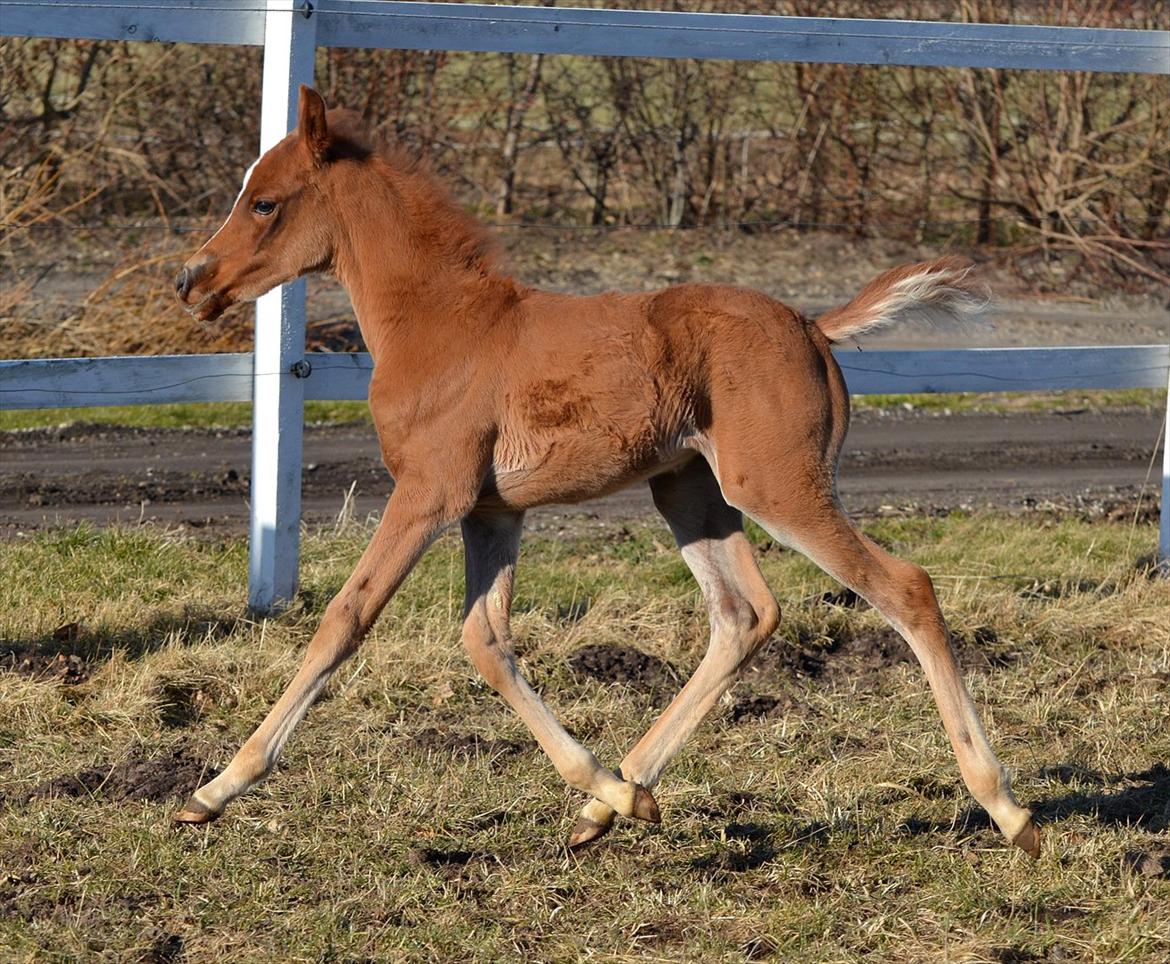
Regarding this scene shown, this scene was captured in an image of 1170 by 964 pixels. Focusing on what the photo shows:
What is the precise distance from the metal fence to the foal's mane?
1.37 meters

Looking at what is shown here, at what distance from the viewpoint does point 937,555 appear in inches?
272

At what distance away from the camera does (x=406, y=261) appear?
4.32m

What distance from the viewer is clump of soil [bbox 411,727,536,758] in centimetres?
490

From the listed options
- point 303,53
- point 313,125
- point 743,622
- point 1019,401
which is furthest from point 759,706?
point 1019,401

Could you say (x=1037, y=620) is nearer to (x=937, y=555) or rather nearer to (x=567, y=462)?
(x=937, y=555)

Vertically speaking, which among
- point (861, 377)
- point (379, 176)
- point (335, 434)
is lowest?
point (335, 434)

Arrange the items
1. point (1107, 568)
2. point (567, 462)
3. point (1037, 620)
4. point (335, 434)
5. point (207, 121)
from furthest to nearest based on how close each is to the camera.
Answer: point (207, 121), point (335, 434), point (1107, 568), point (1037, 620), point (567, 462)

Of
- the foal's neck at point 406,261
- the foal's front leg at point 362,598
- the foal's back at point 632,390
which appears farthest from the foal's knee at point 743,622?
the foal's neck at point 406,261

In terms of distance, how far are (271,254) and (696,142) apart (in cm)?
1078

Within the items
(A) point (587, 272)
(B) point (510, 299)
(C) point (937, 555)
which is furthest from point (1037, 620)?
(A) point (587, 272)

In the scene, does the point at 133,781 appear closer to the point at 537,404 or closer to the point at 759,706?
the point at 537,404

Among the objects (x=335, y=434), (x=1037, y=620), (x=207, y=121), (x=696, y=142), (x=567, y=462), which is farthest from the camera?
(x=696, y=142)

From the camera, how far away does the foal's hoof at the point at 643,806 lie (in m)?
4.00

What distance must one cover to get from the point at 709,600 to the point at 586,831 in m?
0.77
